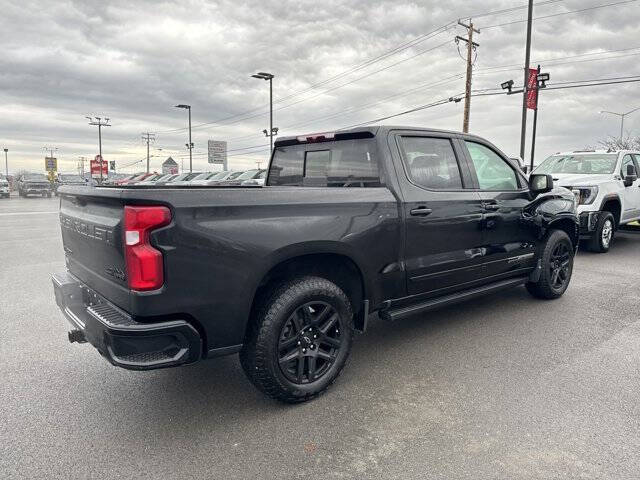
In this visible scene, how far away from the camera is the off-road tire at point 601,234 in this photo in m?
8.47

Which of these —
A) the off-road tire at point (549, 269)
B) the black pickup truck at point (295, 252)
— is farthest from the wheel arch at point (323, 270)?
the off-road tire at point (549, 269)

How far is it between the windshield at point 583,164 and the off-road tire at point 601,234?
960 millimetres

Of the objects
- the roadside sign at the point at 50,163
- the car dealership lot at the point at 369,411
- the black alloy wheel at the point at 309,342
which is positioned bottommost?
the car dealership lot at the point at 369,411

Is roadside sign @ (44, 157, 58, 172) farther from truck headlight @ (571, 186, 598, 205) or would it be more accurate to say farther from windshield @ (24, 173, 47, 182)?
truck headlight @ (571, 186, 598, 205)

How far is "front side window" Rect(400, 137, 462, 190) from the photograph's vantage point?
376 centimetres

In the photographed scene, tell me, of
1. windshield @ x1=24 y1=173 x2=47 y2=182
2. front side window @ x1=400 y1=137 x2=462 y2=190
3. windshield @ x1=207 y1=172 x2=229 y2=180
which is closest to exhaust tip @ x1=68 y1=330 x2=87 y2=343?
front side window @ x1=400 y1=137 x2=462 y2=190

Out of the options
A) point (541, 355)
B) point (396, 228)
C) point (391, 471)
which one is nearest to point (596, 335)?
point (541, 355)

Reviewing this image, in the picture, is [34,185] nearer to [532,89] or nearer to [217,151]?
[217,151]

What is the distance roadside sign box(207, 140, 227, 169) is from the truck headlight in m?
38.8

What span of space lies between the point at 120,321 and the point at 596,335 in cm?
408

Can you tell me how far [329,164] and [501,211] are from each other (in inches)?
68.3

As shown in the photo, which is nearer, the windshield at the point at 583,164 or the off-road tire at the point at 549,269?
the off-road tire at the point at 549,269

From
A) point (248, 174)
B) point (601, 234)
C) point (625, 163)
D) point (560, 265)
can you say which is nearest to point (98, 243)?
point (560, 265)

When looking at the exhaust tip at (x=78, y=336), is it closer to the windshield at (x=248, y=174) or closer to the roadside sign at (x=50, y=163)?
the windshield at (x=248, y=174)
